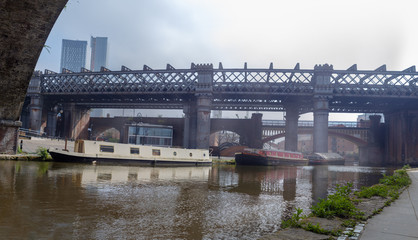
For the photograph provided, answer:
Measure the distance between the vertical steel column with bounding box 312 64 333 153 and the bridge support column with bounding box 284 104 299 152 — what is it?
207 inches

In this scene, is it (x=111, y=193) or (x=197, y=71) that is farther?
(x=197, y=71)

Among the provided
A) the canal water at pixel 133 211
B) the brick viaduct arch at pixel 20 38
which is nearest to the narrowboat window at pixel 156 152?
the canal water at pixel 133 211

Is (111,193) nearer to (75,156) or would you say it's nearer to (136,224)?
(136,224)

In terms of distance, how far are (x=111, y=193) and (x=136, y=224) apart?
515 centimetres

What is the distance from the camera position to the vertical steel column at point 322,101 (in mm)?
42469

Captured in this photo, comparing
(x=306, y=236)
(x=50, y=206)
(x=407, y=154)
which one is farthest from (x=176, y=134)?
(x=306, y=236)

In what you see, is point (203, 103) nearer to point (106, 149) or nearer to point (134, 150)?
point (134, 150)

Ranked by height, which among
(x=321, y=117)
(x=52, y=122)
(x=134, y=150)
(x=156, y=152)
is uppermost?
(x=321, y=117)

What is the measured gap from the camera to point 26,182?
13.9 m

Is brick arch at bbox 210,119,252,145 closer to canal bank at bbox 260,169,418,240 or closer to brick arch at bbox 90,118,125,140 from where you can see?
brick arch at bbox 90,118,125,140

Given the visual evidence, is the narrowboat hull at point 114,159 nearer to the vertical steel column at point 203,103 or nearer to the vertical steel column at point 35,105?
the vertical steel column at point 203,103

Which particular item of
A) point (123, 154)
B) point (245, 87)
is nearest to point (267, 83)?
point (245, 87)

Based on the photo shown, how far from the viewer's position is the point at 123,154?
28078 millimetres

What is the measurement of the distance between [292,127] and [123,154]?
2905 cm
